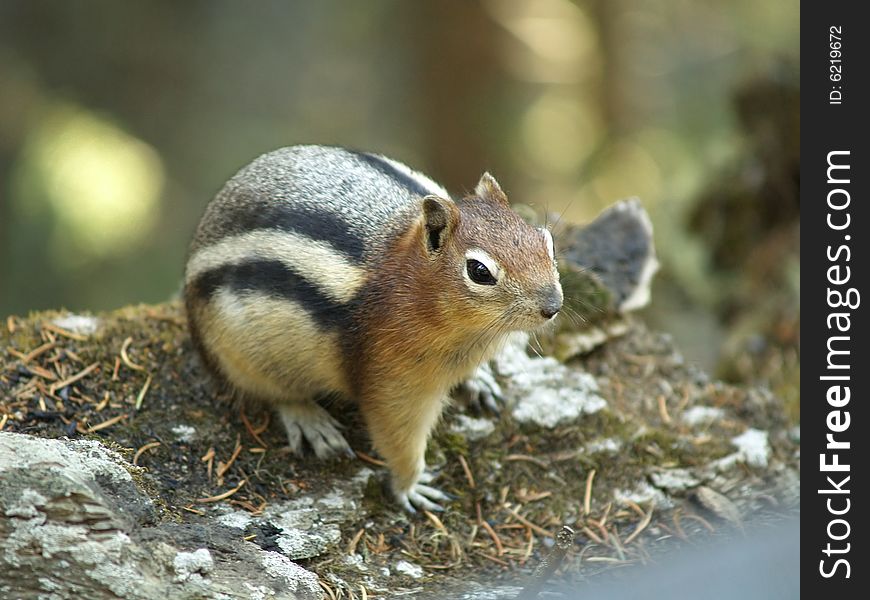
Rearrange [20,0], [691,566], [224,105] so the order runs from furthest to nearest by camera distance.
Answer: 1. [224,105]
2. [20,0]
3. [691,566]

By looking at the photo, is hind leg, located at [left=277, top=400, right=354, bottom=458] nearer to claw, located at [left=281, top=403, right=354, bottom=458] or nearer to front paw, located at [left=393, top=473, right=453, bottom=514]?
claw, located at [left=281, top=403, right=354, bottom=458]

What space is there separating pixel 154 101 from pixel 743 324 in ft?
22.4

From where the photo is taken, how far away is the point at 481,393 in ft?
15.7

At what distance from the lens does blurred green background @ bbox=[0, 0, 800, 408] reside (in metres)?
7.12

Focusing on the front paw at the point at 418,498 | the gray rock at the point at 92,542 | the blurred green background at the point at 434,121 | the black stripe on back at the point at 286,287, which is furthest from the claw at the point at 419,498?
the blurred green background at the point at 434,121

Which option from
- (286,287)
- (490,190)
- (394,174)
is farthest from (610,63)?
(286,287)

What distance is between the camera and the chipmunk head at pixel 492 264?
3822 mm

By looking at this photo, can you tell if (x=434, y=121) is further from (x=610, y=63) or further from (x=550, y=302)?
(x=550, y=302)

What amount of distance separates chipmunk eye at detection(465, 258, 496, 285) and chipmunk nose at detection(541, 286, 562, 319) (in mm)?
220

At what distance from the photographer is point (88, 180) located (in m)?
6.48

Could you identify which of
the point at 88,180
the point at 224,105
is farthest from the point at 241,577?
the point at 224,105

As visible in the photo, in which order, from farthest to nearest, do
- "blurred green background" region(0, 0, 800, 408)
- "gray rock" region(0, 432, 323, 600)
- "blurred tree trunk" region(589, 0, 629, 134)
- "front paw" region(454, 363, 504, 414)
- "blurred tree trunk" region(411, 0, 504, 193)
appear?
1. "blurred tree trunk" region(589, 0, 629, 134)
2. "blurred tree trunk" region(411, 0, 504, 193)
3. "blurred green background" region(0, 0, 800, 408)
4. "front paw" region(454, 363, 504, 414)
5. "gray rock" region(0, 432, 323, 600)

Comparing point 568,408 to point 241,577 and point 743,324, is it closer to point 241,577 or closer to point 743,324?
point 241,577
